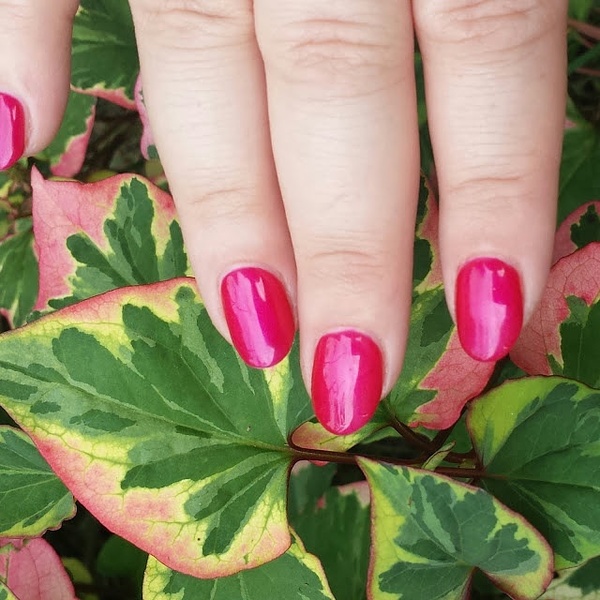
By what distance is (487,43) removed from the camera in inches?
21.4

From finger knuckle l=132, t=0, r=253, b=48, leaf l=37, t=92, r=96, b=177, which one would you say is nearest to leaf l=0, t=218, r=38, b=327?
leaf l=37, t=92, r=96, b=177

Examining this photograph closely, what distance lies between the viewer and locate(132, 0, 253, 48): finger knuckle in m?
0.58

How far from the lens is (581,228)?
0.68 metres

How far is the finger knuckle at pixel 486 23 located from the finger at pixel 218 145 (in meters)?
0.15

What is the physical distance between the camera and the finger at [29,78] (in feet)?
1.96

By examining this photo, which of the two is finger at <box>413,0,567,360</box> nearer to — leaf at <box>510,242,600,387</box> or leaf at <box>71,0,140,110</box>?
leaf at <box>510,242,600,387</box>

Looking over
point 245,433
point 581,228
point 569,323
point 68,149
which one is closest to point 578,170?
point 581,228

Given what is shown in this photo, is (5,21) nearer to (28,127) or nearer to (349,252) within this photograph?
(28,127)

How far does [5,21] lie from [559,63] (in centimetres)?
46

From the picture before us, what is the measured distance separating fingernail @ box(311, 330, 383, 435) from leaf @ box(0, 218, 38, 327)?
511mm

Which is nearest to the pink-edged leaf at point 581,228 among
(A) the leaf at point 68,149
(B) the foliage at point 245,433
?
(B) the foliage at point 245,433

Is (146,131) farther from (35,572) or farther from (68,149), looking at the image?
(35,572)

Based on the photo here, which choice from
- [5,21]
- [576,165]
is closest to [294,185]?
[5,21]

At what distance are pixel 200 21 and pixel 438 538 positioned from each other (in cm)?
44
